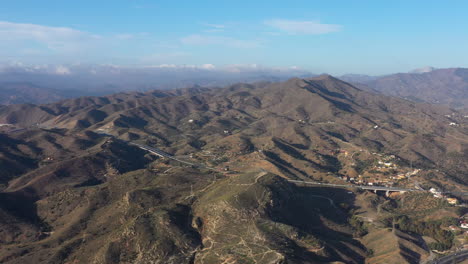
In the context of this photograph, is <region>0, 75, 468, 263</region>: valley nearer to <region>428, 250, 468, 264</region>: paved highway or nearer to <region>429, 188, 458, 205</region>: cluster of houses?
<region>429, 188, 458, 205</region>: cluster of houses

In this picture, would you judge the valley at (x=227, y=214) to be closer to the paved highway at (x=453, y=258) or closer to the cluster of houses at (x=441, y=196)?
the cluster of houses at (x=441, y=196)

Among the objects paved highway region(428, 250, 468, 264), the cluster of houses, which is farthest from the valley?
paved highway region(428, 250, 468, 264)

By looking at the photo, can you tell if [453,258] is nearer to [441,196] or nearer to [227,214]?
[441,196]

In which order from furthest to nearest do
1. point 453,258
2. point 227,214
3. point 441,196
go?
1. point 441,196
2. point 227,214
3. point 453,258

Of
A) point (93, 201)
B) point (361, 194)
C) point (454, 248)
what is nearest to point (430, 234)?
point (454, 248)

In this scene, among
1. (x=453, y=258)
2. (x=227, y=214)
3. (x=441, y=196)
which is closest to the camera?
(x=453, y=258)

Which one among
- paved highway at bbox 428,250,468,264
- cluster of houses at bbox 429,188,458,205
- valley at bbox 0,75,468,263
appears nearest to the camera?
valley at bbox 0,75,468,263

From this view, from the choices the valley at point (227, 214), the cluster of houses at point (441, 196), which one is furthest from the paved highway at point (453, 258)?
the cluster of houses at point (441, 196)

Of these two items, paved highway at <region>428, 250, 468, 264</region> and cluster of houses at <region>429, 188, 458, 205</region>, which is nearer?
paved highway at <region>428, 250, 468, 264</region>

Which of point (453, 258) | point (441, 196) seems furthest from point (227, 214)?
point (441, 196)

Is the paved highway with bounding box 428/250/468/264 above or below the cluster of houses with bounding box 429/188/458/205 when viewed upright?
below

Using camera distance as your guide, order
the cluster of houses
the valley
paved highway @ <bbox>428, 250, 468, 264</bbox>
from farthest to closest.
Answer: the cluster of houses
paved highway @ <bbox>428, 250, 468, 264</bbox>
the valley
